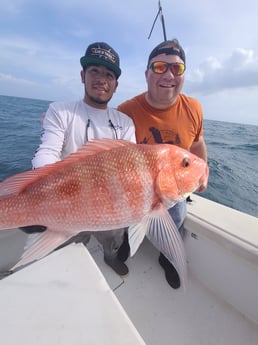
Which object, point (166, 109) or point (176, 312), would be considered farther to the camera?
point (166, 109)

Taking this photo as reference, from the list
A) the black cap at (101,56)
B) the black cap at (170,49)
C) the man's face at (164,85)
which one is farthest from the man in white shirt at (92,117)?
the black cap at (170,49)

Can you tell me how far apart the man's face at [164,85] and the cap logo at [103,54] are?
49 centimetres

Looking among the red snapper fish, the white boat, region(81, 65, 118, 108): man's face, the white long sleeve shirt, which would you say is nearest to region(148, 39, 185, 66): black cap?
region(81, 65, 118, 108): man's face

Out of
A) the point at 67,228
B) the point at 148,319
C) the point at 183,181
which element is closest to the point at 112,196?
the point at 67,228

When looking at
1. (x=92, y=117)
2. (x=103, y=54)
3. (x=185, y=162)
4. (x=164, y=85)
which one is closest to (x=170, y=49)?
(x=164, y=85)

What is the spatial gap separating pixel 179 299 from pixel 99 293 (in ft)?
4.34

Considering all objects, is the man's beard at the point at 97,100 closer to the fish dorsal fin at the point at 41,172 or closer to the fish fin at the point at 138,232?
the fish dorsal fin at the point at 41,172

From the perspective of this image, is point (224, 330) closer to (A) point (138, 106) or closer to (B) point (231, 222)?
(B) point (231, 222)

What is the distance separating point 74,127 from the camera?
1825 millimetres

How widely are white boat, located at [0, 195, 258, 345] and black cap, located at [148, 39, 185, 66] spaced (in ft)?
5.54

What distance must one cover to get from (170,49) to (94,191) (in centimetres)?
185

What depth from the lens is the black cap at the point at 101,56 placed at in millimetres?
1845

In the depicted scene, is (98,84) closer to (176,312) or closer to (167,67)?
(167,67)

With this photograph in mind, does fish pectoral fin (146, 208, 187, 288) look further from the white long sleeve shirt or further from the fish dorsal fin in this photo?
the white long sleeve shirt
